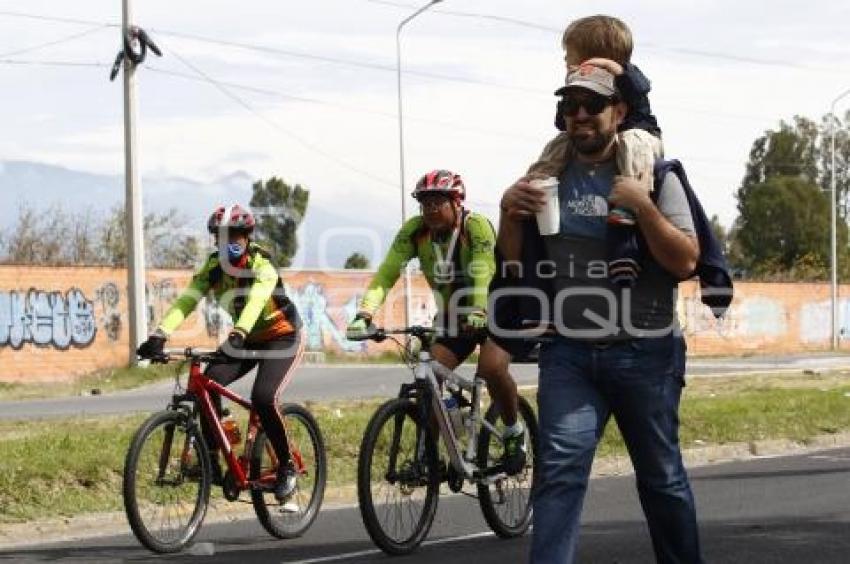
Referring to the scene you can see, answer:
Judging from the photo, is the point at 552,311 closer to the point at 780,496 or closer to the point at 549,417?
the point at 549,417

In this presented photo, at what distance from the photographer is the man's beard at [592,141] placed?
5.27 m

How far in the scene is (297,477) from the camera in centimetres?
925

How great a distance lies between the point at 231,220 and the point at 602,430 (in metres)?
3.79

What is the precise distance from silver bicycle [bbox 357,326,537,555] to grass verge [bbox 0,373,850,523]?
2.25m

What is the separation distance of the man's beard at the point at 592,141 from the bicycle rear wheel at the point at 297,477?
13.9ft

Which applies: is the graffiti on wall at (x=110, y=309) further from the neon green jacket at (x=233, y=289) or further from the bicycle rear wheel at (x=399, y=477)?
the bicycle rear wheel at (x=399, y=477)

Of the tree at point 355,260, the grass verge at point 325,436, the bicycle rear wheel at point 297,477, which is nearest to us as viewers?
the bicycle rear wheel at point 297,477

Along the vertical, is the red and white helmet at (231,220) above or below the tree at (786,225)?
below

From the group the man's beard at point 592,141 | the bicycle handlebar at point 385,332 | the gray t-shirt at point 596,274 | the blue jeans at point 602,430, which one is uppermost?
the man's beard at point 592,141

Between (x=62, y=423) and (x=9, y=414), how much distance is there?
4.79m

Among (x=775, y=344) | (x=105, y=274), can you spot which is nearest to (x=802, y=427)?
(x=105, y=274)

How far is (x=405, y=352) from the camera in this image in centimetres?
894

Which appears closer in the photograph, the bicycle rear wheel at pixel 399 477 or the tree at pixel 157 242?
the bicycle rear wheel at pixel 399 477

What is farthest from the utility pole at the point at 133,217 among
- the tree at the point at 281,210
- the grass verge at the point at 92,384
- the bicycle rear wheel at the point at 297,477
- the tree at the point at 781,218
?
the tree at the point at 281,210
